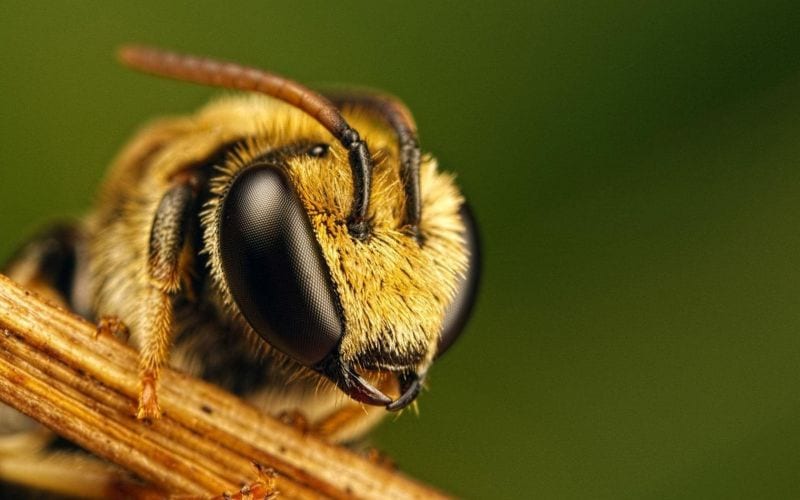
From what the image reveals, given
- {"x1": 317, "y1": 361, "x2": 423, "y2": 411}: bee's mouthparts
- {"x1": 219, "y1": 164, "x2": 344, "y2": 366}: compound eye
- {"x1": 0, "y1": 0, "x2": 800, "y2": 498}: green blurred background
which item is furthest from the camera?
{"x1": 0, "y1": 0, "x2": 800, "y2": 498}: green blurred background

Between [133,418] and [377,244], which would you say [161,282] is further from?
[377,244]

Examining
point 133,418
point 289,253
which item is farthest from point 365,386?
point 133,418

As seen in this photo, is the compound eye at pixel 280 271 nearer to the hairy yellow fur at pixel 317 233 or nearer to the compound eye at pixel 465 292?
the hairy yellow fur at pixel 317 233

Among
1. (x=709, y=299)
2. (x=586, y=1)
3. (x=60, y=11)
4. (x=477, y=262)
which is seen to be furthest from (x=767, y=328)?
(x=60, y=11)

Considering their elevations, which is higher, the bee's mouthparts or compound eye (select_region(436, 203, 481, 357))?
compound eye (select_region(436, 203, 481, 357))

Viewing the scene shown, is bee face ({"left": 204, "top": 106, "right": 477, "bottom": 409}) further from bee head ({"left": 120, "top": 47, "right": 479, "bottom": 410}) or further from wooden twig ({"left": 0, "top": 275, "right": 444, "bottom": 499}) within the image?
wooden twig ({"left": 0, "top": 275, "right": 444, "bottom": 499})

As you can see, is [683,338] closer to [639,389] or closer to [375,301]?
[639,389]

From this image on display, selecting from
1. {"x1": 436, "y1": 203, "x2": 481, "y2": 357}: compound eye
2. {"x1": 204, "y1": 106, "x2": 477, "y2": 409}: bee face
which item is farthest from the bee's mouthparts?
{"x1": 436, "y1": 203, "x2": 481, "y2": 357}: compound eye
